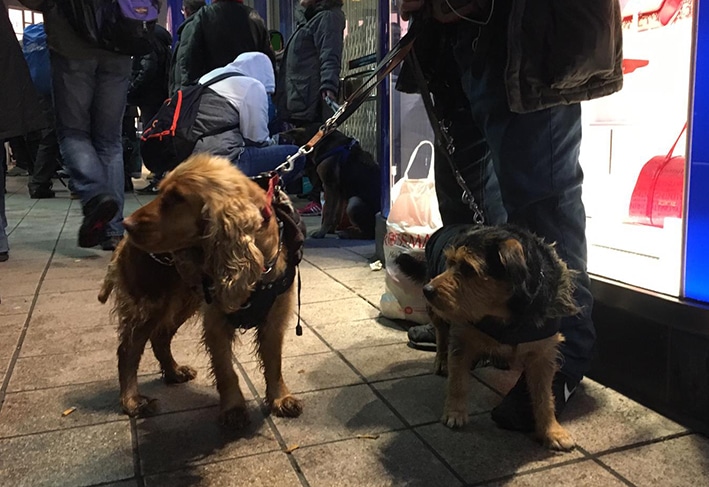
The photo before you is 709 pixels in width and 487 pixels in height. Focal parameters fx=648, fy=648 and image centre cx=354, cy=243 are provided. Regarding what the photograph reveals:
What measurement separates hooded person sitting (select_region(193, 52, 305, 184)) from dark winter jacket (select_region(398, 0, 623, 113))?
8.55ft

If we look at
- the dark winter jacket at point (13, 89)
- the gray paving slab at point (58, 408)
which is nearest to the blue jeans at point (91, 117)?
the dark winter jacket at point (13, 89)

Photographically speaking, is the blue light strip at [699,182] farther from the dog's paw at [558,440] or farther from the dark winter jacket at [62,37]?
the dark winter jacket at [62,37]

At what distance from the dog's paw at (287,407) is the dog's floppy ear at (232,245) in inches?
22.8

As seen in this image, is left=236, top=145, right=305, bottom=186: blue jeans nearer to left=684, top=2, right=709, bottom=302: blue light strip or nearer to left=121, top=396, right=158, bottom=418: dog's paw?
left=121, top=396, right=158, bottom=418: dog's paw

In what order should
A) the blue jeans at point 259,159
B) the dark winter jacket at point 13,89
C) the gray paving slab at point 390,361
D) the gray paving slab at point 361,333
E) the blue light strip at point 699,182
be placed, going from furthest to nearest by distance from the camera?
the blue jeans at point 259,159 → the dark winter jacket at point 13,89 → the gray paving slab at point 361,333 → the gray paving slab at point 390,361 → the blue light strip at point 699,182

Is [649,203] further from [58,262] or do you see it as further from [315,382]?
[58,262]

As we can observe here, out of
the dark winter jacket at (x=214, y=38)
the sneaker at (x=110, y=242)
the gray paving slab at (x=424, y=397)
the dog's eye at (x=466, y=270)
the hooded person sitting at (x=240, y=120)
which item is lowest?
the gray paving slab at (x=424, y=397)

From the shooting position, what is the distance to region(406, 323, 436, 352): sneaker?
308cm

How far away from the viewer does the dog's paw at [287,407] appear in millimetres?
2395

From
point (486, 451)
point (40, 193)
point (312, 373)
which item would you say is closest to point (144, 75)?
point (40, 193)

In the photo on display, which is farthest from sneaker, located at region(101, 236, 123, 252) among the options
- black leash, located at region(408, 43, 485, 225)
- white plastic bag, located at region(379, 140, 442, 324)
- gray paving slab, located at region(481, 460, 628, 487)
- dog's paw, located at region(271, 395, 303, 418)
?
gray paving slab, located at region(481, 460, 628, 487)

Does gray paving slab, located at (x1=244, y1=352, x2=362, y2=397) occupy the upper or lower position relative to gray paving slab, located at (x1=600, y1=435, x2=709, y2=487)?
upper

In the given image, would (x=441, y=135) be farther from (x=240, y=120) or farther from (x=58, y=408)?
(x=240, y=120)

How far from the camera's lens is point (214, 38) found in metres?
6.62
